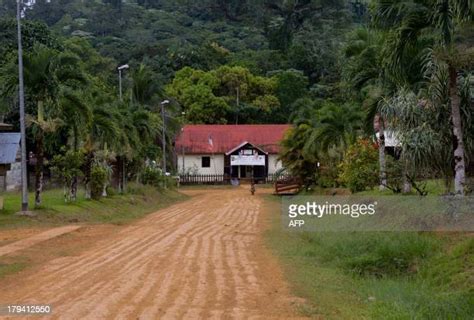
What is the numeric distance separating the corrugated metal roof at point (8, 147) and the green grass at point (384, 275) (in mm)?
15486

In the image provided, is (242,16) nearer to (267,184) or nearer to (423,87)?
(267,184)

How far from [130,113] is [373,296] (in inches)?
1215

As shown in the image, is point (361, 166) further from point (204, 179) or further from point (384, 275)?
point (204, 179)

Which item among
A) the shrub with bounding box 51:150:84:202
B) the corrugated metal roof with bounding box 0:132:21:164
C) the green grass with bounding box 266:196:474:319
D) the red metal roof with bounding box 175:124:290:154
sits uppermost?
the red metal roof with bounding box 175:124:290:154

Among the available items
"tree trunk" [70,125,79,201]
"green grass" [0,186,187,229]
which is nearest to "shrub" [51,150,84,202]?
"tree trunk" [70,125,79,201]

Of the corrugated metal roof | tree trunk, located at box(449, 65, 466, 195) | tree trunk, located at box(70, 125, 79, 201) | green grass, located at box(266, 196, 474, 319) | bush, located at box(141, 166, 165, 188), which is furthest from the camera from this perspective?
bush, located at box(141, 166, 165, 188)

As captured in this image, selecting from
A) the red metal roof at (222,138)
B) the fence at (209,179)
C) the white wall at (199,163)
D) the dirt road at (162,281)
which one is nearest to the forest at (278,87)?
the red metal roof at (222,138)

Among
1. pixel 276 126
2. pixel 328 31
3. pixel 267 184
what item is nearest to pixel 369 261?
pixel 267 184

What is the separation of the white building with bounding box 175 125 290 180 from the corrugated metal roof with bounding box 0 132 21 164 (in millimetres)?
36345

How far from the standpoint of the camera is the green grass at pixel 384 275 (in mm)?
10328

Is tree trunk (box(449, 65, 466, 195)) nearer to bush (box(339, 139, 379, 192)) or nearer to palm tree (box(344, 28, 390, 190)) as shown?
palm tree (box(344, 28, 390, 190))

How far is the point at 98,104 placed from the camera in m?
34.2

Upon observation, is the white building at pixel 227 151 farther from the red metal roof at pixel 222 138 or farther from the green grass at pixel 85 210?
the green grass at pixel 85 210

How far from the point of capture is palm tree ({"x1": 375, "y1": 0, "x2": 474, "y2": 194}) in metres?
15.9
